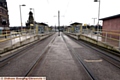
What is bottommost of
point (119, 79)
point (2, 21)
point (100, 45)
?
point (119, 79)

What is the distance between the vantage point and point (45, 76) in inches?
153

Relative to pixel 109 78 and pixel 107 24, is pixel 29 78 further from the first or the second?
pixel 107 24

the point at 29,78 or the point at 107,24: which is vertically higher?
the point at 107,24

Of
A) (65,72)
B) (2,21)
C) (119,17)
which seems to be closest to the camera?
(65,72)

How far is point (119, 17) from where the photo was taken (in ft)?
39.8

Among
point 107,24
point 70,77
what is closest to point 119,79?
point 70,77

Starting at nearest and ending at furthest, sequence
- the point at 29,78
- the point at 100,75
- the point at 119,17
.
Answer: the point at 29,78 → the point at 100,75 → the point at 119,17

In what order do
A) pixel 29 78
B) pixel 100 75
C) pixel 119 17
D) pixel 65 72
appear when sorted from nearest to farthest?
pixel 29 78, pixel 100 75, pixel 65 72, pixel 119 17

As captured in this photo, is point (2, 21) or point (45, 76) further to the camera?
point (2, 21)

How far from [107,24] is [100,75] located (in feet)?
45.1

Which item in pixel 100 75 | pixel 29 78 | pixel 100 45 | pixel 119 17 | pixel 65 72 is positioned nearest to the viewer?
pixel 29 78

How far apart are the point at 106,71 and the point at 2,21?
34.4 metres

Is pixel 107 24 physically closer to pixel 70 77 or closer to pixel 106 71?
pixel 106 71

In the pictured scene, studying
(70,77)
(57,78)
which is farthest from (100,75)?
(57,78)
